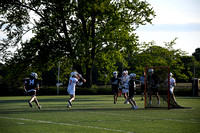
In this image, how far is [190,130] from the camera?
10016mm

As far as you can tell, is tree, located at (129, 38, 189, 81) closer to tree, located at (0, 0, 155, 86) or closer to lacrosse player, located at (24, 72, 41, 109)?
tree, located at (0, 0, 155, 86)

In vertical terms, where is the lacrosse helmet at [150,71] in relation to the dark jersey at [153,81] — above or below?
above

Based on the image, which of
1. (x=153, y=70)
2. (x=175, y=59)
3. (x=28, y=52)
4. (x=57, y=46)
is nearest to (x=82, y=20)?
(x=57, y=46)

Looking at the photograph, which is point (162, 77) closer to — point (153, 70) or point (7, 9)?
point (153, 70)

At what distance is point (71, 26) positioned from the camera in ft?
117

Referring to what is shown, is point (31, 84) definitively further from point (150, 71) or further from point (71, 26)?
point (71, 26)

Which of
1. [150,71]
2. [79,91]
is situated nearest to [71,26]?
[79,91]

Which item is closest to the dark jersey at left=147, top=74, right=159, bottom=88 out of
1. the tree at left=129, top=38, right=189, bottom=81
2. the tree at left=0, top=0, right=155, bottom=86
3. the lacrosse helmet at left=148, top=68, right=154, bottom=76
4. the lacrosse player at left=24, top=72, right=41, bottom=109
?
the lacrosse helmet at left=148, top=68, right=154, bottom=76

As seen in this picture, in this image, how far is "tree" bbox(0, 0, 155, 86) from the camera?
34.6 meters

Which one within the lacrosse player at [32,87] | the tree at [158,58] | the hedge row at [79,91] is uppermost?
the tree at [158,58]

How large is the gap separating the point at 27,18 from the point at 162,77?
68.1 feet

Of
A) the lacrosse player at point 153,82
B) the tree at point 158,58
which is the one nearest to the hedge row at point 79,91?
the tree at point 158,58

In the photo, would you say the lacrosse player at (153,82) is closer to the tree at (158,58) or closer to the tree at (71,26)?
the tree at (71,26)

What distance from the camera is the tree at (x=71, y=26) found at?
34594 millimetres
